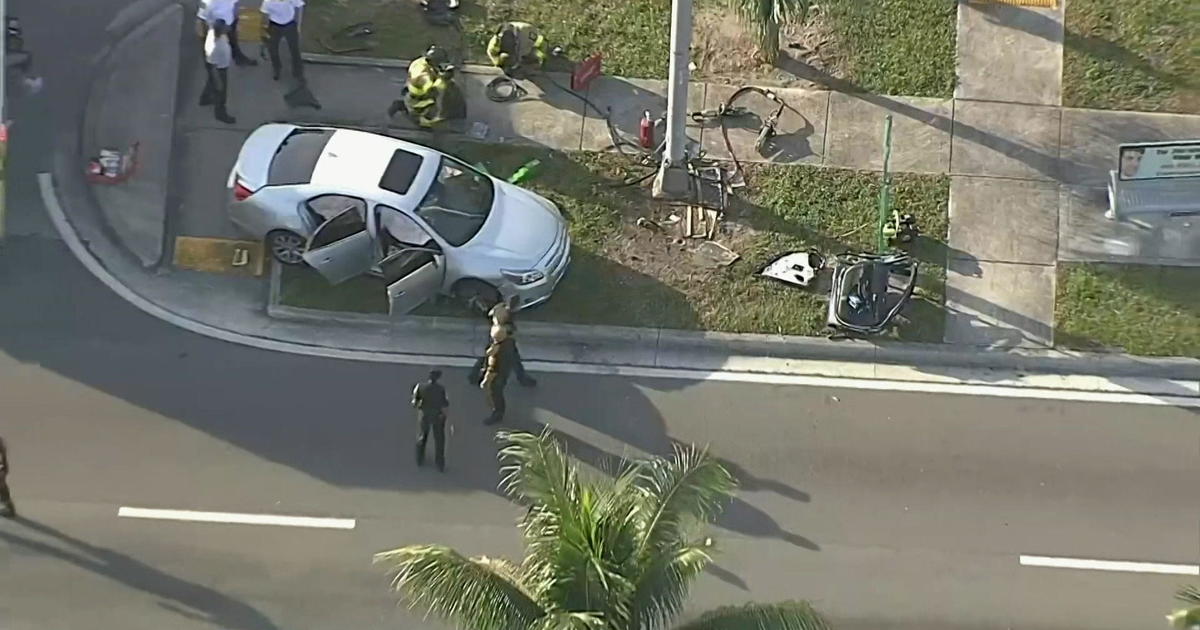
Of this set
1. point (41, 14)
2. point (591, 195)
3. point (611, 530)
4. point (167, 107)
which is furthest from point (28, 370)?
point (611, 530)

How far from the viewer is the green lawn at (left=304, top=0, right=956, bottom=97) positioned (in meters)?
20.8

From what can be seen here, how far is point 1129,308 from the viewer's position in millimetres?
18859

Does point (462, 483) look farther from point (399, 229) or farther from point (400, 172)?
point (400, 172)

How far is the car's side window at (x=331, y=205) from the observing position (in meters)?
18.2

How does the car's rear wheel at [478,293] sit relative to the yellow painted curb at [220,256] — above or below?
below

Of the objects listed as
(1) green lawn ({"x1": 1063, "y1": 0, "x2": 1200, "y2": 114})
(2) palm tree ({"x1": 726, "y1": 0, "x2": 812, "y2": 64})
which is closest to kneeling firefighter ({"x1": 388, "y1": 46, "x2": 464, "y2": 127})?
(2) palm tree ({"x1": 726, "y1": 0, "x2": 812, "y2": 64})

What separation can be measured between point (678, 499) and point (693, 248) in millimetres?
7839

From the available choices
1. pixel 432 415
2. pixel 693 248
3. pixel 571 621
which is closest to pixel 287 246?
pixel 432 415

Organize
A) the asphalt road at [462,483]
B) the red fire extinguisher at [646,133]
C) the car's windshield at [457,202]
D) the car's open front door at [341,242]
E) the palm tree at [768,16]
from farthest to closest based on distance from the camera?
1. the red fire extinguisher at [646,133]
2. the palm tree at [768,16]
3. the car's windshield at [457,202]
4. the car's open front door at [341,242]
5. the asphalt road at [462,483]

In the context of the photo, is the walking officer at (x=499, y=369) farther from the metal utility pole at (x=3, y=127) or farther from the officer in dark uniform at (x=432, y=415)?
the metal utility pole at (x=3, y=127)

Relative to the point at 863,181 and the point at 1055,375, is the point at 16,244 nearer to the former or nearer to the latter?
the point at 863,181

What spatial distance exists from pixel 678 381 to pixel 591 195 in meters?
2.91

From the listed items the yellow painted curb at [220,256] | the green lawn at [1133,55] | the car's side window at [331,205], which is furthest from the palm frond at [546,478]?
the green lawn at [1133,55]

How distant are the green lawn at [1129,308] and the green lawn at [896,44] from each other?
10.7 feet
